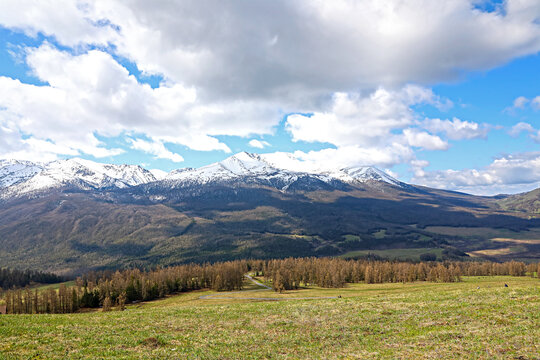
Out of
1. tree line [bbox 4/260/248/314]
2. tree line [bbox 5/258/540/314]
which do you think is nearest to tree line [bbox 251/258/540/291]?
tree line [bbox 5/258/540/314]

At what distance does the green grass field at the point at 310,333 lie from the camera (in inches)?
1033

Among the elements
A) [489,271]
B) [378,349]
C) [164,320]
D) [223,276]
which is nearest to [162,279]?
[223,276]

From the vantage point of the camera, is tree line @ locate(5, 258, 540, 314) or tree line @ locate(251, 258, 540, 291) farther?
tree line @ locate(251, 258, 540, 291)

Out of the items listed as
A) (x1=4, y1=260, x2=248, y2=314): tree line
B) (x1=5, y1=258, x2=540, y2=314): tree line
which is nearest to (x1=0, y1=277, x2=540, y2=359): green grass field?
(x1=4, y1=260, x2=248, y2=314): tree line

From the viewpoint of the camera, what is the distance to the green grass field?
2623 centimetres

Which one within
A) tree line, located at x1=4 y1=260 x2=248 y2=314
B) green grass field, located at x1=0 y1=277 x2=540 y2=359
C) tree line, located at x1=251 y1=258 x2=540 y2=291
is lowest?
tree line, located at x1=251 y1=258 x2=540 y2=291

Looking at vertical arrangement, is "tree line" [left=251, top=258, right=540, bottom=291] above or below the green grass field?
below

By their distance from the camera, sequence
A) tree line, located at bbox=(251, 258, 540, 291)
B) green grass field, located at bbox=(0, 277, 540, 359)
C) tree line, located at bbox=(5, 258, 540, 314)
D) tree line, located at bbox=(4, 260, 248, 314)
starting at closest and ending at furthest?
green grass field, located at bbox=(0, 277, 540, 359) < tree line, located at bbox=(4, 260, 248, 314) < tree line, located at bbox=(5, 258, 540, 314) < tree line, located at bbox=(251, 258, 540, 291)

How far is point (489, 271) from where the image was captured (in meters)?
189

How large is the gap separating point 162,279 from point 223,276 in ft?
103

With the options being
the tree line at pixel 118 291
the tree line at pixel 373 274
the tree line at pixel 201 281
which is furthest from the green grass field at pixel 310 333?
the tree line at pixel 373 274

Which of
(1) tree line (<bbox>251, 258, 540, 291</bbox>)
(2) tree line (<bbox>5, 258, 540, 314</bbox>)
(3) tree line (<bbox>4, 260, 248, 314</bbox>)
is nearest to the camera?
(3) tree line (<bbox>4, 260, 248, 314</bbox>)

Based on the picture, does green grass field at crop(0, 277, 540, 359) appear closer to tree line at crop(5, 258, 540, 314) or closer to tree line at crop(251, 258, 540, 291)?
tree line at crop(5, 258, 540, 314)

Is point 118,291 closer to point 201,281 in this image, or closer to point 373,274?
point 201,281
